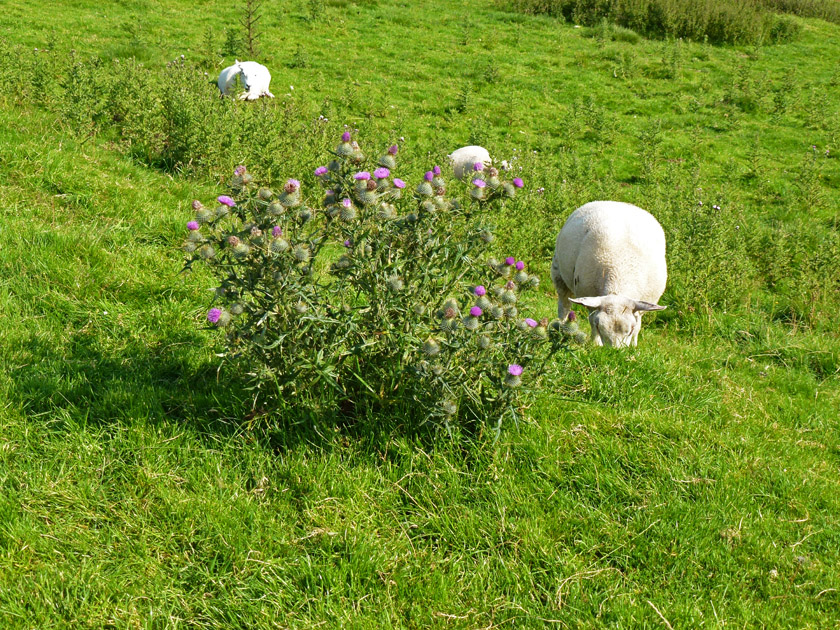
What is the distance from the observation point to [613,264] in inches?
249

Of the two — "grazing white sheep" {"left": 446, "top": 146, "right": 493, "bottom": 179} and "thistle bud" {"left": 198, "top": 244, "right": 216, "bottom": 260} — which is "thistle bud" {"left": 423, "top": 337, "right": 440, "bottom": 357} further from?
"grazing white sheep" {"left": 446, "top": 146, "right": 493, "bottom": 179}

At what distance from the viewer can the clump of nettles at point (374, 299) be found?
Answer: 9.40ft

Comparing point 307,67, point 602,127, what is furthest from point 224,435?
point 307,67

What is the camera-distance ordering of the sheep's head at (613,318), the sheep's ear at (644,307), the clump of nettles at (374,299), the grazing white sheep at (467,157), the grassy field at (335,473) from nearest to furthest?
the grassy field at (335,473) → the clump of nettles at (374,299) → the sheep's ear at (644,307) → the sheep's head at (613,318) → the grazing white sheep at (467,157)

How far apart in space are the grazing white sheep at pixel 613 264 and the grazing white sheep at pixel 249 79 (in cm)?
1196

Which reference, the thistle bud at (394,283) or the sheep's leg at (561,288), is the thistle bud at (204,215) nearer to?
the thistle bud at (394,283)

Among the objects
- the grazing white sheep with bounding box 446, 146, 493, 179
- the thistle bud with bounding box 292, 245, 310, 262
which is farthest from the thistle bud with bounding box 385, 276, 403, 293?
the grazing white sheep with bounding box 446, 146, 493, 179

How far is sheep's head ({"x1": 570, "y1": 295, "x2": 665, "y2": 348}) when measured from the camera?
18.3 ft

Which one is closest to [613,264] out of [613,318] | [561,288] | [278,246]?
[613,318]

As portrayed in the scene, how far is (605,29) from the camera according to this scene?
997 inches

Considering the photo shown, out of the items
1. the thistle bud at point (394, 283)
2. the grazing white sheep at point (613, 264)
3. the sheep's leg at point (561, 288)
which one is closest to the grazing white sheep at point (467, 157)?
the sheep's leg at point (561, 288)

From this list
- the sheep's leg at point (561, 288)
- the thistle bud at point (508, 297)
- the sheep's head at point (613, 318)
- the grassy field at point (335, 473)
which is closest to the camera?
the grassy field at point (335, 473)

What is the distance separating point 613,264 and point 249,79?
13.3 m

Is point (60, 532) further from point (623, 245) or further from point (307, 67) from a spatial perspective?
point (307, 67)
